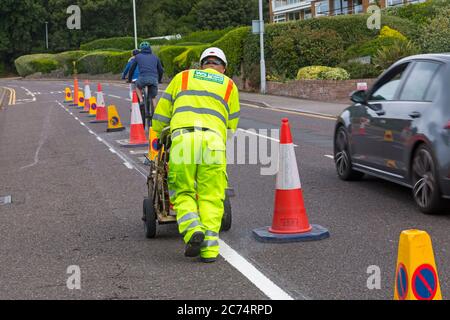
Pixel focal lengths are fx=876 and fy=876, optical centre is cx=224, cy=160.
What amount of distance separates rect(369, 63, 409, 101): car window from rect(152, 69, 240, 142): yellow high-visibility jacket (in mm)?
3228

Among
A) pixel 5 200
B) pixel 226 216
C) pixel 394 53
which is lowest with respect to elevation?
pixel 5 200

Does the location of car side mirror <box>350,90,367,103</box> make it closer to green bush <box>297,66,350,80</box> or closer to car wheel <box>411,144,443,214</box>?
car wheel <box>411,144,443,214</box>

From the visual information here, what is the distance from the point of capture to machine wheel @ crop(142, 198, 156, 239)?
26.1ft

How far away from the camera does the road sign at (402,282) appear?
4551 mm

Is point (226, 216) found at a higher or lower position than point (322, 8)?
lower

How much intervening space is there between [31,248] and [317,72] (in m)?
26.5

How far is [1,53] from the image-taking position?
96.6 meters

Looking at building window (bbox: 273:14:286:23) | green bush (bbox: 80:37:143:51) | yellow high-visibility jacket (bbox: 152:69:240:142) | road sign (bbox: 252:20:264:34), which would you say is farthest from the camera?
green bush (bbox: 80:37:143:51)

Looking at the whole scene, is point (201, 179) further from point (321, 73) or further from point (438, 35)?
point (321, 73)

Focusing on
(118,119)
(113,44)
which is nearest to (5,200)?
(118,119)

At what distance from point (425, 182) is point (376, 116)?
1.53 m

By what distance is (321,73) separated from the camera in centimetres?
3297

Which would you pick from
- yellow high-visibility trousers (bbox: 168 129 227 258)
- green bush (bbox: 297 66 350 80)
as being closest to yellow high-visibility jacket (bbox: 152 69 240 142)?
yellow high-visibility trousers (bbox: 168 129 227 258)
